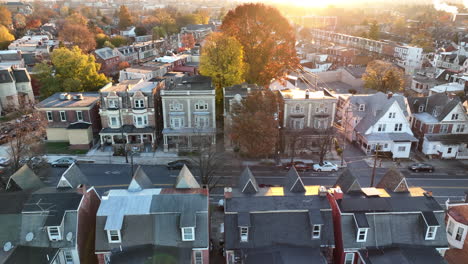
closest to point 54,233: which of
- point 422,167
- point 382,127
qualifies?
point 422,167

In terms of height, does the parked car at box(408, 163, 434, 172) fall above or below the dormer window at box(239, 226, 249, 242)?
below

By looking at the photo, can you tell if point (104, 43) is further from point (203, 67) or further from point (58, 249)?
point (58, 249)

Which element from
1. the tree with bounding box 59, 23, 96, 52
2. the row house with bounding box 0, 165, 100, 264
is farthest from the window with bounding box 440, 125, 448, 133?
the tree with bounding box 59, 23, 96, 52

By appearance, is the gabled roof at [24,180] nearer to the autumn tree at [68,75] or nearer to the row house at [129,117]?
the row house at [129,117]

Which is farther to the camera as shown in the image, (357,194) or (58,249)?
(357,194)

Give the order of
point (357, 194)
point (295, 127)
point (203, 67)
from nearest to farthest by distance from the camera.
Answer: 1. point (357, 194)
2. point (295, 127)
3. point (203, 67)

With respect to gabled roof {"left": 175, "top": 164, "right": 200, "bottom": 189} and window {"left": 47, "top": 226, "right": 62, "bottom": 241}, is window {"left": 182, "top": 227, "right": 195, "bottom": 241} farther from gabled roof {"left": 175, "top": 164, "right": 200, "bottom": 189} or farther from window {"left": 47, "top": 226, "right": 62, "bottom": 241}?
window {"left": 47, "top": 226, "right": 62, "bottom": 241}

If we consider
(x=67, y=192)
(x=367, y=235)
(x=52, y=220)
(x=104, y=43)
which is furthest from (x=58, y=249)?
(x=104, y=43)
